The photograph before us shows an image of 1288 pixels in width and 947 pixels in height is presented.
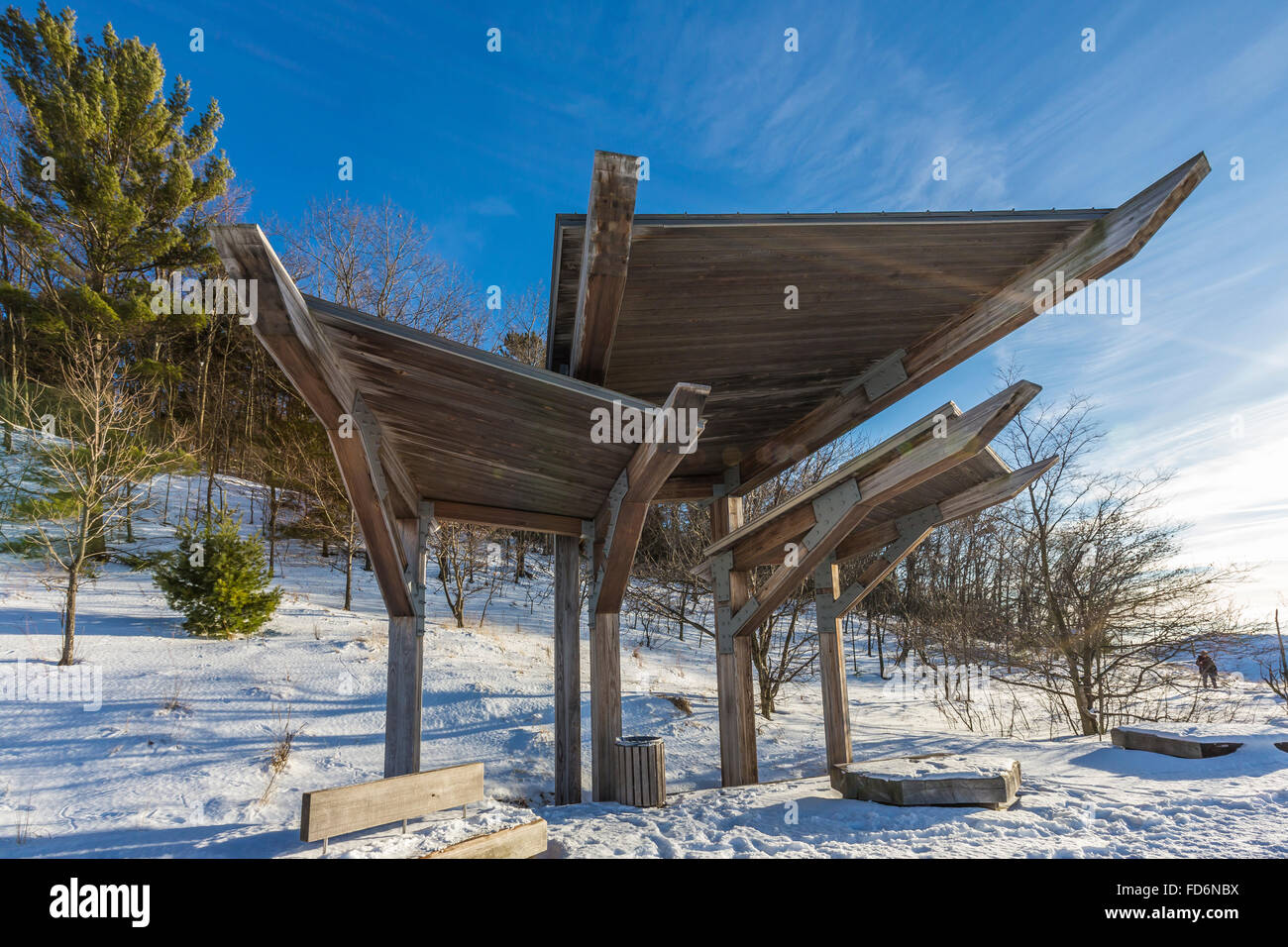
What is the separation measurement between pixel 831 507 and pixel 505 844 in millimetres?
3604

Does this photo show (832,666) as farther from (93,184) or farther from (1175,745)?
(93,184)

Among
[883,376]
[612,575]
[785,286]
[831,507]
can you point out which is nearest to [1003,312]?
[883,376]

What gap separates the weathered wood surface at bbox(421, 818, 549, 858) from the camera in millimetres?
3236

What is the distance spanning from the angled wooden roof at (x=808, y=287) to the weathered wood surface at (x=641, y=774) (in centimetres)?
313

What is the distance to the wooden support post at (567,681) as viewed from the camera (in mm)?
6438

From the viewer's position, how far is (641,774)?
547 centimetres

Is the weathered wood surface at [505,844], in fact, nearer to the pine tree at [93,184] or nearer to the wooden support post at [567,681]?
the wooden support post at [567,681]

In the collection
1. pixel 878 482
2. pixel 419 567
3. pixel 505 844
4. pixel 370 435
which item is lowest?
pixel 505 844

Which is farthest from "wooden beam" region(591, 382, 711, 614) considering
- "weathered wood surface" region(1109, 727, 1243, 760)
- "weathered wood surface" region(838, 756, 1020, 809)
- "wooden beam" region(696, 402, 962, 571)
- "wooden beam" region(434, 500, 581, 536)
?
"weathered wood surface" region(1109, 727, 1243, 760)

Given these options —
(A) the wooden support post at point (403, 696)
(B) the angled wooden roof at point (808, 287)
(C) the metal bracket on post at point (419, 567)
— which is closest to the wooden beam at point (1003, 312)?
(B) the angled wooden roof at point (808, 287)

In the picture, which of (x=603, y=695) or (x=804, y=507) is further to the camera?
(x=603, y=695)

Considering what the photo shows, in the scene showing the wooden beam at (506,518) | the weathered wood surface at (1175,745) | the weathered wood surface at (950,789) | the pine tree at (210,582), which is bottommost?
the weathered wood surface at (1175,745)
